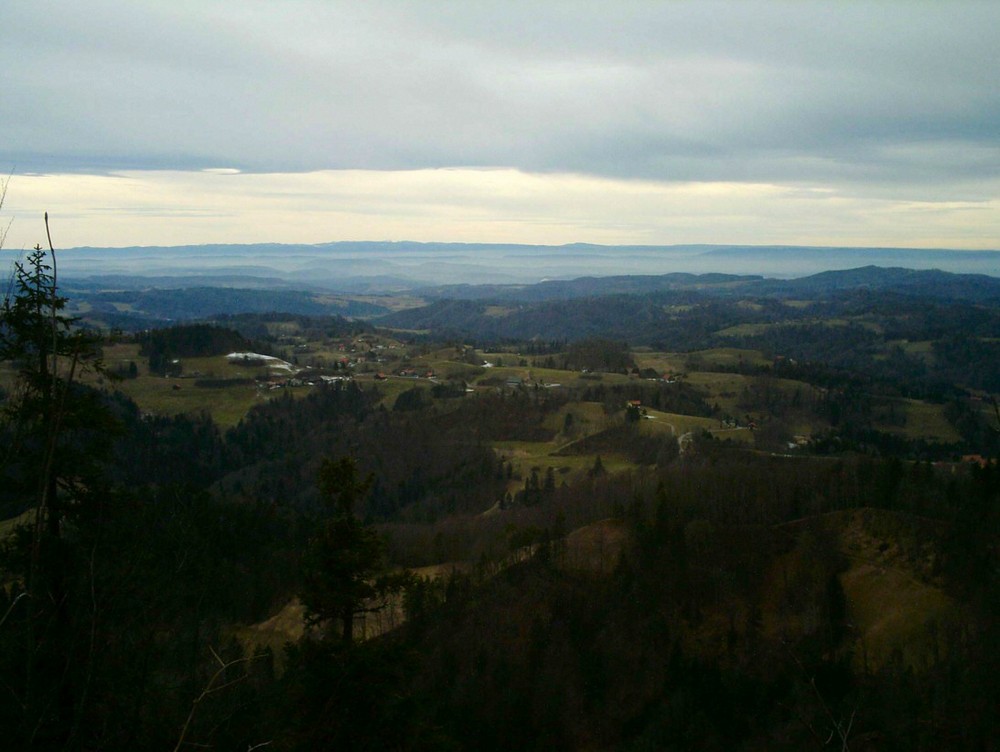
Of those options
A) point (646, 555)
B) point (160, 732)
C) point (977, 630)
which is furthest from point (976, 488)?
point (160, 732)

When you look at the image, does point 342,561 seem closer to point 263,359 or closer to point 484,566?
point 484,566

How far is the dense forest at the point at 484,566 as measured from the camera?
6.20 m

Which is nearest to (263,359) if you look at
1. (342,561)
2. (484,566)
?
(484,566)

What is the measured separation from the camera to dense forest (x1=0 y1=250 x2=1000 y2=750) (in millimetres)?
6203

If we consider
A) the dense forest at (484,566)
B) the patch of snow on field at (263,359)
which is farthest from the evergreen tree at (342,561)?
the patch of snow on field at (263,359)

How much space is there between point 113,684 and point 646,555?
4287cm

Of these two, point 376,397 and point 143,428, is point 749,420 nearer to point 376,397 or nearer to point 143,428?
point 376,397

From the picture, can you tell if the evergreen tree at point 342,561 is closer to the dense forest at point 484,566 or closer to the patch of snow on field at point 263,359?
the dense forest at point 484,566

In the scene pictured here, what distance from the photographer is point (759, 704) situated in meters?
32.7

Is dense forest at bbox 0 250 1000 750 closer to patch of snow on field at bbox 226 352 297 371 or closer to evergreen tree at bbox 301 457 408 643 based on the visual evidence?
evergreen tree at bbox 301 457 408 643

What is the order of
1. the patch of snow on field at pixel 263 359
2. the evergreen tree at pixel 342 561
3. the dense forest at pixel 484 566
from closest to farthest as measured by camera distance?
the dense forest at pixel 484 566, the evergreen tree at pixel 342 561, the patch of snow on field at pixel 263 359

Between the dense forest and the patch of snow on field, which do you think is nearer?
the dense forest

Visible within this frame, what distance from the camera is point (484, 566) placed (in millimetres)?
46562

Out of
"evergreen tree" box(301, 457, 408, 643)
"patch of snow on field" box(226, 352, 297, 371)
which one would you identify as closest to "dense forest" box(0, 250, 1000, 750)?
"evergreen tree" box(301, 457, 408, 643)
